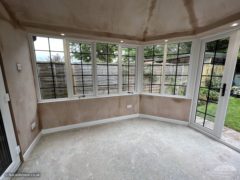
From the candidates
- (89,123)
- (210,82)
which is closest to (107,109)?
(89,123)

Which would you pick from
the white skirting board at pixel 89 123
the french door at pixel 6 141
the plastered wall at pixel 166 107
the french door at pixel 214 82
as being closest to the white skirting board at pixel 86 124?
the white skirting board at pixel 89 123

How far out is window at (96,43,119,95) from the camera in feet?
9.73

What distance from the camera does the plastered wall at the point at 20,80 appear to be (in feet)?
5.57

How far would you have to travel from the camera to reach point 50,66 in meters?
2.54

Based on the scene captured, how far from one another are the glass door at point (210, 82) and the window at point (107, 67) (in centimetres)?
205

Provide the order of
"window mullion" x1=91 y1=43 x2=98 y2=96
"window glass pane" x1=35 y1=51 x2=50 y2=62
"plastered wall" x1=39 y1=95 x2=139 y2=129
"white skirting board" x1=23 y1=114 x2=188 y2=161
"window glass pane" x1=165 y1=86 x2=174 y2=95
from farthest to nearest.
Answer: "window glass pane" x1=165 y1=86 x2=174 y2=95
"window mullion" x1=91 y1=43 x2=98 y2=96
"plastered wall" x1=39 y1=95 x2=139 y2=129
"window glass pane" x1=35 y1=51 x2=50 y2=62
"white skirting board" x1=23 y1=114 x2=188 y2=161

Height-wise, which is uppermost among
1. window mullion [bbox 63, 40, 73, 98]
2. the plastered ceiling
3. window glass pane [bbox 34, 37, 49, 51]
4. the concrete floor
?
the plastered ceiling

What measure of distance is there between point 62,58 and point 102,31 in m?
1.10

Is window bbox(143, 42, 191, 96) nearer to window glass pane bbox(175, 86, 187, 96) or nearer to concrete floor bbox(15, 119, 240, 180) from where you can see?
window glass pane bbox(175, 86, 187, 96)

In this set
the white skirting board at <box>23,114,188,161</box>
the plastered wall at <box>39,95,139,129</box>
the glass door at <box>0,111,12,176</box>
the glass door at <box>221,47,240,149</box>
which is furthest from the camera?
the plastered wall at <box>39,95,139,129</box>

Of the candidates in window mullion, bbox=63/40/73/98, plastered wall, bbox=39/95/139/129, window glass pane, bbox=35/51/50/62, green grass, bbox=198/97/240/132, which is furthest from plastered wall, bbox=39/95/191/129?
window glass pane, bbox=35/51/50/62

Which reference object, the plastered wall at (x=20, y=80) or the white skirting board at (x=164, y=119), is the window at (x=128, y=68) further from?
the plastered wall at (x=20, y=80)

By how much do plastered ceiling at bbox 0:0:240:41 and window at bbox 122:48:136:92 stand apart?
559 millimetres

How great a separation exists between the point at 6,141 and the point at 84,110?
153 centimetres
